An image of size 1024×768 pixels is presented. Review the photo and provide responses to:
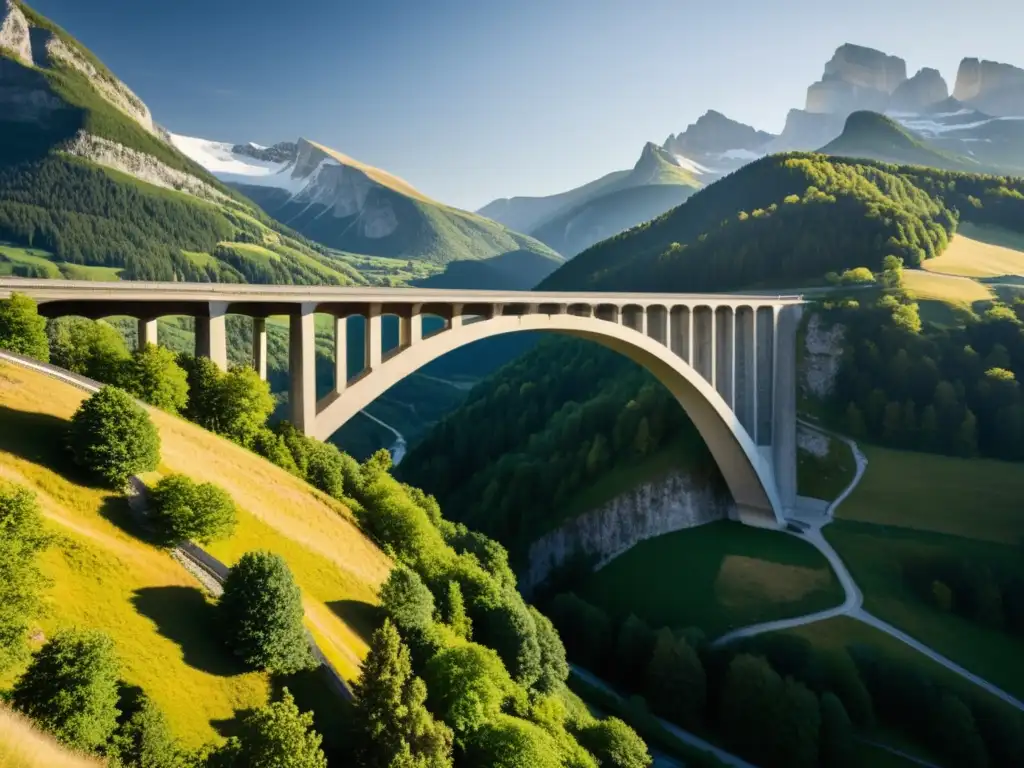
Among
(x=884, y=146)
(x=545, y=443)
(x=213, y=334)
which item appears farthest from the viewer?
(x=884, y=146)

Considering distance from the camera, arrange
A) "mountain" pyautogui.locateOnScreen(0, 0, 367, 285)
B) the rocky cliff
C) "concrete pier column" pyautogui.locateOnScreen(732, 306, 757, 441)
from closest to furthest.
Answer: "concrete pier column" pyautogui.locateOnScreen(732, 306, 757, 441) < "mountain" pyautogui.locateOnScreen(0, 0, 367, 285) < the rocky cliff

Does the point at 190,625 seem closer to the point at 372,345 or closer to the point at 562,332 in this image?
the point at 372,345

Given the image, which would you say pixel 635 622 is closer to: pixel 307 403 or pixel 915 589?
pixel 915 589

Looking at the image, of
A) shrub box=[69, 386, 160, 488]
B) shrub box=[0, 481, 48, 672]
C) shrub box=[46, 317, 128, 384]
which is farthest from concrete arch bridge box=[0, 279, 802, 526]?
shrub box=[0, 481, 48, 672]

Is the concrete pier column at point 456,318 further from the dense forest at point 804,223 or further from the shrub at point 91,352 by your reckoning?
the dense forest at point 804,223

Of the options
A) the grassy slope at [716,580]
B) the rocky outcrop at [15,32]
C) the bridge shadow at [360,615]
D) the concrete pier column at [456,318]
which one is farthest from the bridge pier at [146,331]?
the rocky outcrop at [15,32]

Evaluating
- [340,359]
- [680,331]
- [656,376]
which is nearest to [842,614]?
[656,376]

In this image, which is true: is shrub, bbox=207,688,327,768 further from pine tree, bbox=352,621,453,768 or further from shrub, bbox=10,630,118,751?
shrub, bbox=10,630,118,751
